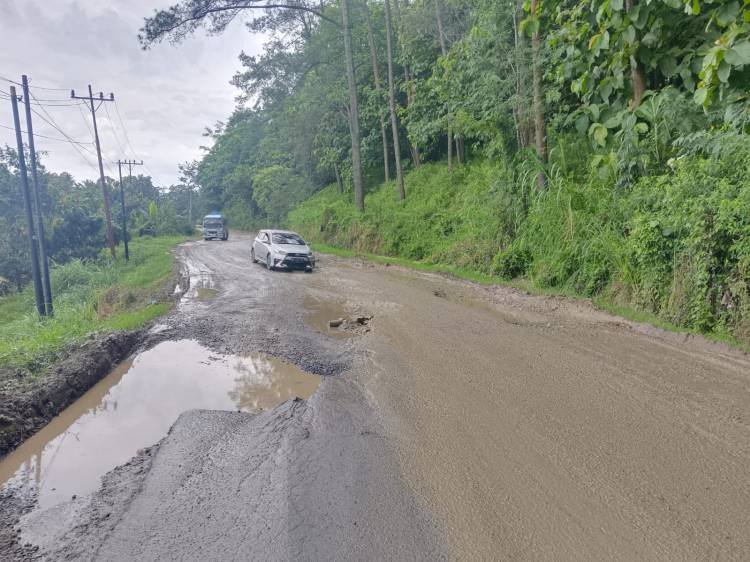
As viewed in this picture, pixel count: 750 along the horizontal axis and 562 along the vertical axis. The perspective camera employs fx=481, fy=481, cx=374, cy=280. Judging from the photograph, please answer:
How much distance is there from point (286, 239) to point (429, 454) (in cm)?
1580

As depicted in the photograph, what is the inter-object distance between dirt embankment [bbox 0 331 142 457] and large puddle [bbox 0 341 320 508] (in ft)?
0.42

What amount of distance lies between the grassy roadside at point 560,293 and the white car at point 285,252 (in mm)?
2988

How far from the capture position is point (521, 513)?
3.41m

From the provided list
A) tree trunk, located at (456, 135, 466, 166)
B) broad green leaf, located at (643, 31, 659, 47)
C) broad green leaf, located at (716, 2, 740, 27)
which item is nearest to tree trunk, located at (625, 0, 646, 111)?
broad green leaf, located at (643, 31, 659, 47)

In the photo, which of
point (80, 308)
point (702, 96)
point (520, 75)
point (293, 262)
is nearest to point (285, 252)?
point (293, 262)

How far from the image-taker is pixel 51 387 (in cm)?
621

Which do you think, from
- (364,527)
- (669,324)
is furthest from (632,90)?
(364,527)

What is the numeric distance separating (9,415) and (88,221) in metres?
34.1

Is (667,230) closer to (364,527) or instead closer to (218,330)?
(364,527)

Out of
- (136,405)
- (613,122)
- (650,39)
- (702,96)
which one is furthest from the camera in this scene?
(613,122)

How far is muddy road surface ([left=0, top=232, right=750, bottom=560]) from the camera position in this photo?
10.4 ft

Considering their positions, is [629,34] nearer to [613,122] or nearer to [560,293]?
[613,122]

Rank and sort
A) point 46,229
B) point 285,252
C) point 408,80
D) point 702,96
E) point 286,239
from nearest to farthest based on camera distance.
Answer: point 702,96, point 285,252, point 286,239, point 408,80, point 46,229

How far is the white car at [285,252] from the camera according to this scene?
17812mm
